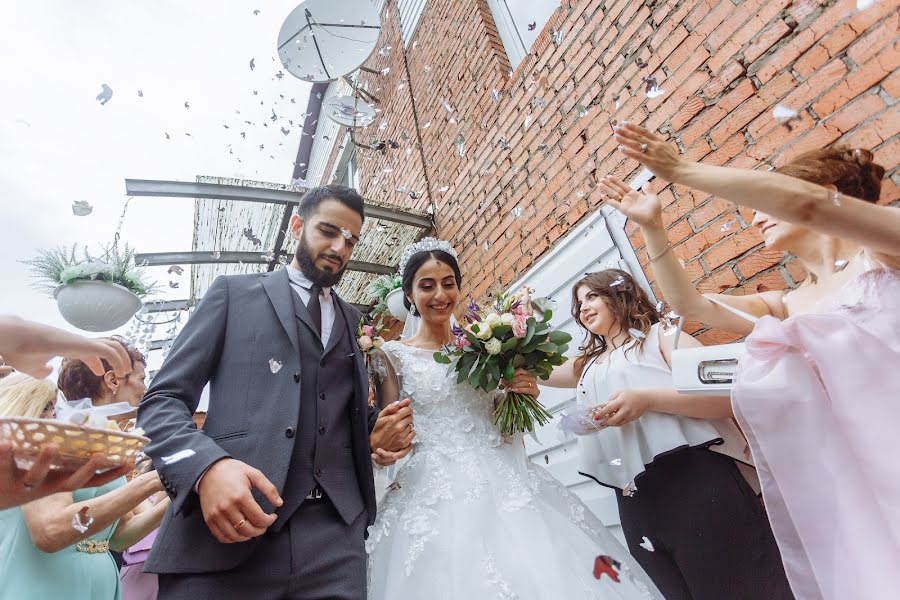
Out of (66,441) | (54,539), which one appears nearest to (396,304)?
(54,539)

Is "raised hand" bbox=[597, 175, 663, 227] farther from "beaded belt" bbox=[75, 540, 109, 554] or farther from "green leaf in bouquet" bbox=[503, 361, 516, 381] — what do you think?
"beaded belt" bbox=[75, 540, 109, 554]

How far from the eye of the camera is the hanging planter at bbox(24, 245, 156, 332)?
3227 millimetres

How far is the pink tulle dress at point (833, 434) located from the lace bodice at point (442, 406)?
3.56 feet

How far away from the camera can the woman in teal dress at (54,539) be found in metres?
1.44

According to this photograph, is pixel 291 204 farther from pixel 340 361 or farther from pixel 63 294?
pixel 340 361

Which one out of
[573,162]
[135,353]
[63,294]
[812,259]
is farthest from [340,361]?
[63,294]

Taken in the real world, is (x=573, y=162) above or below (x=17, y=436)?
above

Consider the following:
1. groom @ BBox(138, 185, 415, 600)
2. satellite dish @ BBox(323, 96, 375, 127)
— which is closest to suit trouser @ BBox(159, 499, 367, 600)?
groom @ BBox(138, 185, 415, 600)

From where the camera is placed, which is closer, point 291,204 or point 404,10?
point 291,204

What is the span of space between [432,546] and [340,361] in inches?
26.7

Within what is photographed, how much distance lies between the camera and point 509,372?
2.00 meters

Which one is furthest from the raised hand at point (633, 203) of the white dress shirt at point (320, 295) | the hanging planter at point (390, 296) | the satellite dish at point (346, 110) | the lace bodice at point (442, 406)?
the satellite dish at point (346, 110)

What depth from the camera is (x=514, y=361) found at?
2035mm

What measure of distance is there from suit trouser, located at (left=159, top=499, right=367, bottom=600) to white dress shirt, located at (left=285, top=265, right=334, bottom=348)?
568mm
